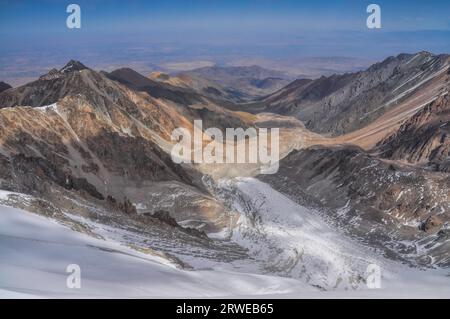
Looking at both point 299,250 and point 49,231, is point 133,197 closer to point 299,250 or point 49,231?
point 299,250

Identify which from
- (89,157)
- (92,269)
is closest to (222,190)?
(89,157)

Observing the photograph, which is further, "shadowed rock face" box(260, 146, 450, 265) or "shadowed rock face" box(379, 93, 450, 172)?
"shadowed rock face" box(379, 93, 450, 172)

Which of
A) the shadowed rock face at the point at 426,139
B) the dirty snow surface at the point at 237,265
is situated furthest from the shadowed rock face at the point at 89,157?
the shadowed rock face at the point at 426,139

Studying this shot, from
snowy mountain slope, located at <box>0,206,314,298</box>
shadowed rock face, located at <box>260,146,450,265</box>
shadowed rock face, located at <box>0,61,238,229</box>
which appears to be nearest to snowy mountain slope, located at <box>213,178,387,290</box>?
shadowed rock face, located at <box>260,146,450,265</box>

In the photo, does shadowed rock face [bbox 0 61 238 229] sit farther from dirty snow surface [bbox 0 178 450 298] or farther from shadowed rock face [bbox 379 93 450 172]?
shadowed rock face [bbox 379 93 450 172]

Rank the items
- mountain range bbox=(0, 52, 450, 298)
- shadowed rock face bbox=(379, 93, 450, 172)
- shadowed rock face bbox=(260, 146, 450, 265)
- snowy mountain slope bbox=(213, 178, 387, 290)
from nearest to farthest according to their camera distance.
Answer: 1. mountain range bbox=(0, 52, 450, 298)
2. snowy mountain slope bbox=(213, 178, 387, 290)
3. shadowed rock face bbox=(260, 146, 450, 265)
4. shadowed rock face bbox=(379, 93, 450, 172)

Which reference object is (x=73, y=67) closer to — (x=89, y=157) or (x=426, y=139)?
(x=89, y=157)

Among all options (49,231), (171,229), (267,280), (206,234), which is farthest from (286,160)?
(49,231)

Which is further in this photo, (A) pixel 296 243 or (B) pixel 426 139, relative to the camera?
(B) pixel 426 139

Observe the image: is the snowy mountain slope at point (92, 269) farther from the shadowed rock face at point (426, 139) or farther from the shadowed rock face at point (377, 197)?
the shadowed rock face at point (426, 139)
